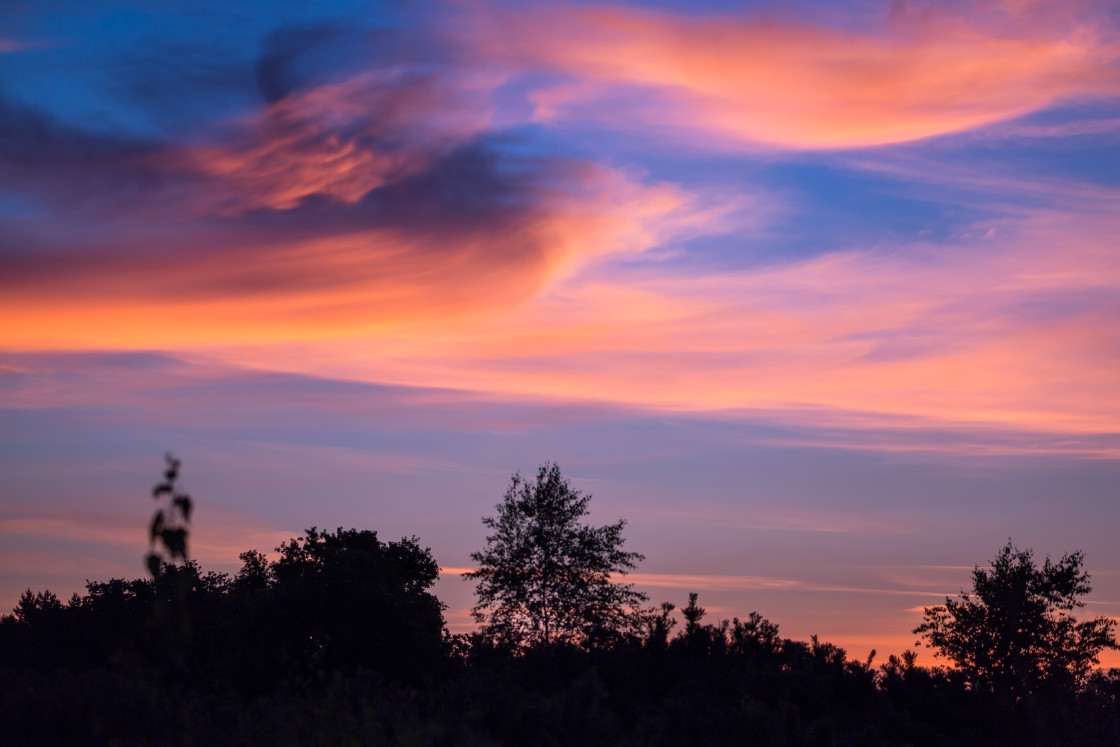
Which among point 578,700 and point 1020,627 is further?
point 1020,627

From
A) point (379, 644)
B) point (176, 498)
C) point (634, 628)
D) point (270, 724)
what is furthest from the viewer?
point (634, 628)

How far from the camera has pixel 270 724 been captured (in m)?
15.0

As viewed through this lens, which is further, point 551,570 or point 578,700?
point 551,570

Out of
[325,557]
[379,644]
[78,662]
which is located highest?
[325,557]

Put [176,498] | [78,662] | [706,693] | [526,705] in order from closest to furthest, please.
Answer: [176,498], [526,705], [706,693], [78,662]

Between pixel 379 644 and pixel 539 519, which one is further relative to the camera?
pixel 539 519

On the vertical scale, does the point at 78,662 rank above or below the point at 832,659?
below

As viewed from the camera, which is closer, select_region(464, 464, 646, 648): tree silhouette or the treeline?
the treeline

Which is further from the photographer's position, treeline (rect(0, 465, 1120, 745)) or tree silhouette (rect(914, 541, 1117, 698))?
tree silhouette (rect(914, 541, 1117, 698))

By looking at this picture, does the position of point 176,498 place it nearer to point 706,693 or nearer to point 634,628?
point 706,693

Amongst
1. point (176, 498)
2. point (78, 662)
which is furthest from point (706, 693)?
point (78, 662)

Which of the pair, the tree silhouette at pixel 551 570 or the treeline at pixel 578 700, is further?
the tree silhouette at pixel 551 570

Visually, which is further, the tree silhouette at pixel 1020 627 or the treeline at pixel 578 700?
the tree silhouette at pixel 1020 627

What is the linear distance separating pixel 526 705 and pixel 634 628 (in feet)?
126
